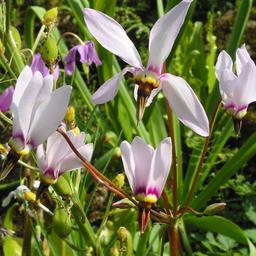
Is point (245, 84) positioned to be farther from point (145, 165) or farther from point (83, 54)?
point (83, 54)

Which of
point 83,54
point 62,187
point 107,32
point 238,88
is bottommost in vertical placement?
point 83,54

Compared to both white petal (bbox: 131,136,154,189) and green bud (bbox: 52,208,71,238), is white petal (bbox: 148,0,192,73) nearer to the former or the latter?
white petal (bbox: 131,136,154,189)

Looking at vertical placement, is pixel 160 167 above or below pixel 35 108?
below

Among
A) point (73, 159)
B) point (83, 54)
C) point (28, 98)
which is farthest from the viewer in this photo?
point (83, 54)

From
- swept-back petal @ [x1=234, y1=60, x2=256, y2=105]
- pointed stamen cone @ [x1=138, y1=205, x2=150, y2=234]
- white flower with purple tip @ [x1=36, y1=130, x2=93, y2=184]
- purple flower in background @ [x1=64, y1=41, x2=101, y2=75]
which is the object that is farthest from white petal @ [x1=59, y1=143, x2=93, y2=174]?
purple flower in background @ [x1=64, y1=41, x2=101, y2=75]

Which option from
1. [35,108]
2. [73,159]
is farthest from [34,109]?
[73,159]

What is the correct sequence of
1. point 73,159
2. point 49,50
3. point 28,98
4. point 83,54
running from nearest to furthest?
point 28,98 < point 73,159 < point 49,50 < point 83,54

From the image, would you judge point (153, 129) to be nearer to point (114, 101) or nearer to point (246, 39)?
point (114, 101)

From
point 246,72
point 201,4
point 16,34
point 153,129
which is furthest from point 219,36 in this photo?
point 246,72
